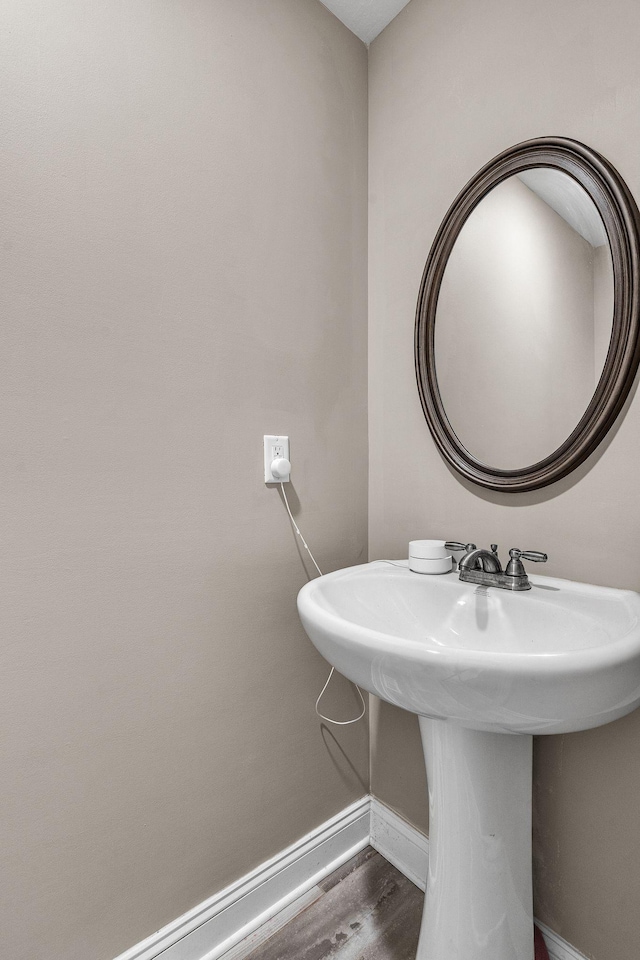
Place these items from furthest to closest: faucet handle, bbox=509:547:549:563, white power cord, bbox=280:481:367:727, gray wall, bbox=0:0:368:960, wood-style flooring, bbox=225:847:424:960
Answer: white power cord, bbox=280:481:367:727 → wood-style flooring, bbox=225:847:424:960 → faucet handle, bbox=509:547:549:563 → gray wall, bbox=0:0:368:960

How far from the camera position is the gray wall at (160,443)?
2.75ft

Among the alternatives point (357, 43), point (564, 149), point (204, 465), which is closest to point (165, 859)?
point (204, 465)

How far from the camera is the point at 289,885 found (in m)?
1.20

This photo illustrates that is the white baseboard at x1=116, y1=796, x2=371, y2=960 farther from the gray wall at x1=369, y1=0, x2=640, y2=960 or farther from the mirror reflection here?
the mirror reflection

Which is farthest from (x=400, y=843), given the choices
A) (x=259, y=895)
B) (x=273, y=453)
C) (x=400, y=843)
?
(x=273, y=453)

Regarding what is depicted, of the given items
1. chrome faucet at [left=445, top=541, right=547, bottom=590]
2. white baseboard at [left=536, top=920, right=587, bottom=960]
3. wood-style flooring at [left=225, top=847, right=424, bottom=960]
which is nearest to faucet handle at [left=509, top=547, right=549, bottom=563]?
chrome faucet at [left=445, top=541, right=547, bottom=590]

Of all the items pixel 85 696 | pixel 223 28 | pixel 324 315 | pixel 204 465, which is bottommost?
pixel 85 696

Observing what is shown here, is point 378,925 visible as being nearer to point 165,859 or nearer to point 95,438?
point 165,859

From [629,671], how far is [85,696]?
0.90 meters

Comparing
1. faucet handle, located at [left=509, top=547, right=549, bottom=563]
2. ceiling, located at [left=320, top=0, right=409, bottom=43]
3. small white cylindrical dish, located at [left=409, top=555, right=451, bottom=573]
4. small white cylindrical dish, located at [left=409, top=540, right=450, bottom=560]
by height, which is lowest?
small white cylindrical dish, located at [left=409, top=555, right=451, bottom=573]

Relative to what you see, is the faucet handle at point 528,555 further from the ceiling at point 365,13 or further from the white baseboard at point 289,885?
the ceiling at point 365,13

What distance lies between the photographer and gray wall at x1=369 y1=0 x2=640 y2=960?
899 mm

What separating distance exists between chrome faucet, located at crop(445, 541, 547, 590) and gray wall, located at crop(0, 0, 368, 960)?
40cm

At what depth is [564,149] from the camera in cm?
97
